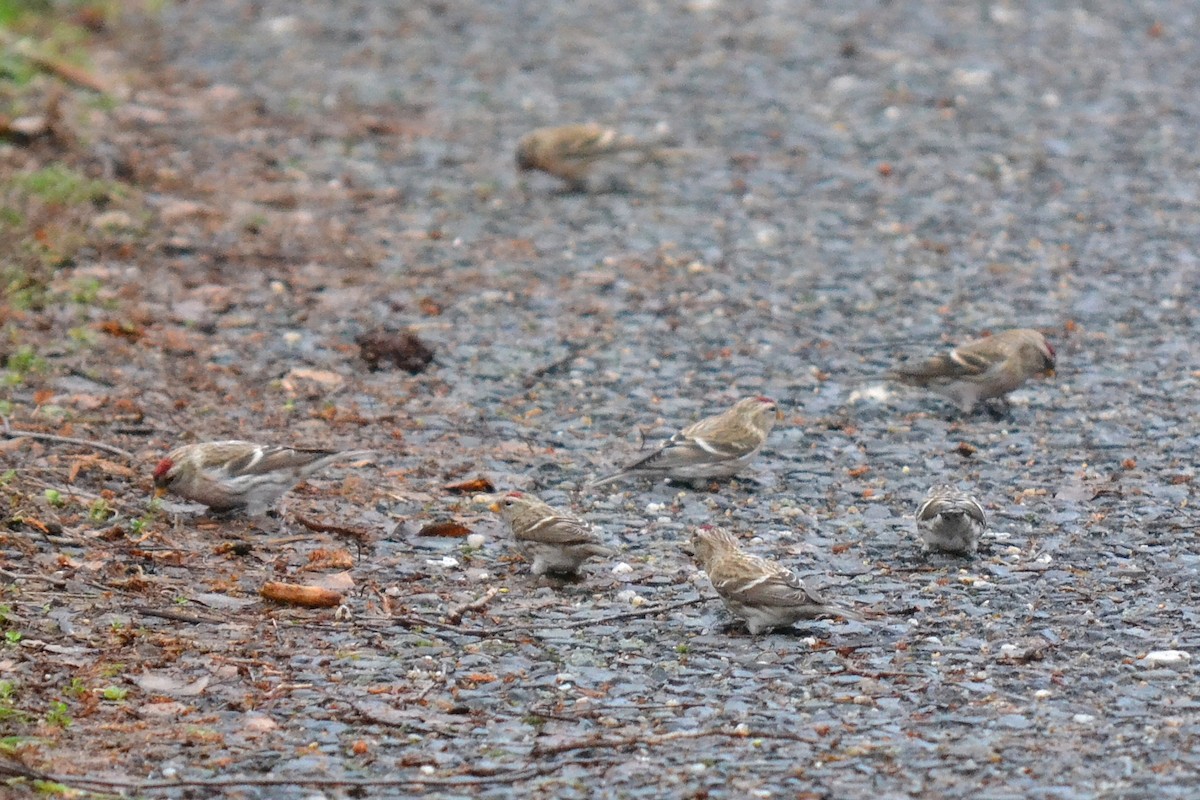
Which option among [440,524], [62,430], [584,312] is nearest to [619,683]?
[440,524]

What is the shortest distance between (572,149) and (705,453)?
16.1ft

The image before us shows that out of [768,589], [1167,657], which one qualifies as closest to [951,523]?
[768,589]

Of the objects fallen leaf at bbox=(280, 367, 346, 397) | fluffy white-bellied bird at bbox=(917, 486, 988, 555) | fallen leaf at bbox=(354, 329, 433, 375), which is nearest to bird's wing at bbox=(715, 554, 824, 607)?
fluffy white-bellied bird at bbox=(917, 486, 988, 555)

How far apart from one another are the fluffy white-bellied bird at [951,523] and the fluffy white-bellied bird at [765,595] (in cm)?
72

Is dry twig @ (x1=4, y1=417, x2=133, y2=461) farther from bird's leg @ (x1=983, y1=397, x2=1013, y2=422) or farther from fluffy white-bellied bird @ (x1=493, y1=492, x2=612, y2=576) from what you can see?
bird's leg @ (x1=983, y1=397, x2=1013, y2=422)

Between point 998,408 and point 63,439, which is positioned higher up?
point 63,439

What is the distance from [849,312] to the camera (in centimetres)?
1034

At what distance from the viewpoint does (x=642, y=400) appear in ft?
30.0

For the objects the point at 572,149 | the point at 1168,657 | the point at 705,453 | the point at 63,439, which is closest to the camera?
the point at 1168,657

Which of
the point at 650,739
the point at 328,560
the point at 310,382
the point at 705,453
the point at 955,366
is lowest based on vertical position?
the point at 310,382

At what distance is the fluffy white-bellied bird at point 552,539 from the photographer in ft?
22.4

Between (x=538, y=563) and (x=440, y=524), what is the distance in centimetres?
63

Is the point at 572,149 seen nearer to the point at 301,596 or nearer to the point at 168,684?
the point at 301,596

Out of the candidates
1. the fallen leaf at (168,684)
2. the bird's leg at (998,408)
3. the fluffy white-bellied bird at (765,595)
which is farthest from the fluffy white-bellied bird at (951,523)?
the fallen leaf at (168,684)
